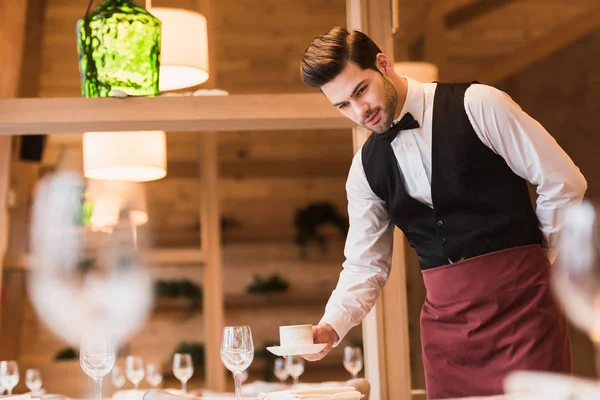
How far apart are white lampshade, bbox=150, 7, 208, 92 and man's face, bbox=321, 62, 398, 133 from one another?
4.07ft

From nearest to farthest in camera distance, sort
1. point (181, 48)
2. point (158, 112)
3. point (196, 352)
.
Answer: point (158, 112) < point (181, 48) < point (196, 352)

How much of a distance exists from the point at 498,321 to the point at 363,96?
2.14 feet

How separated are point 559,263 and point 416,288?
5361 mm


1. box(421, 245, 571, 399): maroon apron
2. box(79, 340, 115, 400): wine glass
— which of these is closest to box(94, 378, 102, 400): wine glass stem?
Result: box(79, 340, 115, 400): wine glass

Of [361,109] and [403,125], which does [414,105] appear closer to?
[403,125]

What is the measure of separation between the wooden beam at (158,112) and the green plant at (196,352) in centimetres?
381

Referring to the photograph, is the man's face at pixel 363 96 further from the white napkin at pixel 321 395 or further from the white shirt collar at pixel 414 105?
the white napkin at pixel 321 395

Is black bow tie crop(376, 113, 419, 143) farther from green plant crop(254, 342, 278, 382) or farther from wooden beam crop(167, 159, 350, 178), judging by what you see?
wooden beam crop(167, 159, 350, 178)

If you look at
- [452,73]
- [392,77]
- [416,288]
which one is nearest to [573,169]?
[392,77]

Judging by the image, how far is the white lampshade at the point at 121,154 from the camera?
141 inches

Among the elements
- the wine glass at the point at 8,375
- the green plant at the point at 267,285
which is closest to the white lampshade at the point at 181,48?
the wine glass at the point at 8,375

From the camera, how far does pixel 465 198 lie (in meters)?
2.02

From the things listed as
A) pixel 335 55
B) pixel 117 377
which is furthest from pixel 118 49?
pixel 117 377

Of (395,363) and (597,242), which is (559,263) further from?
(395,363)
